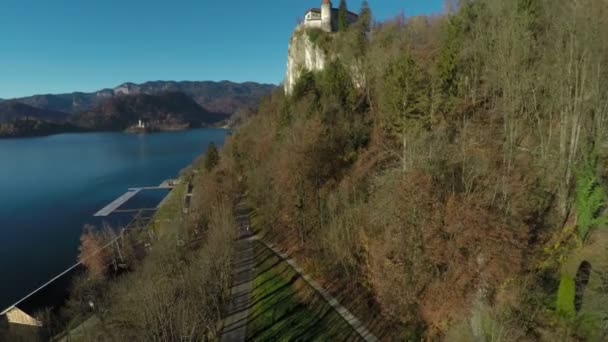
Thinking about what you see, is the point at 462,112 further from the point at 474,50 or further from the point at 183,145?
the point at 183,145

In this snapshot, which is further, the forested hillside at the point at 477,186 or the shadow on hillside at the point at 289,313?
the shadow on hillside at the point at 289,313

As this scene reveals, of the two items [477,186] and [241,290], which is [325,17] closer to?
[241,290]

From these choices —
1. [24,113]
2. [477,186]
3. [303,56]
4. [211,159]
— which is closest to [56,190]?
[211,159]

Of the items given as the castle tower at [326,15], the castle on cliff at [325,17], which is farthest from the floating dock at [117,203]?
the castle tower at [326,15]

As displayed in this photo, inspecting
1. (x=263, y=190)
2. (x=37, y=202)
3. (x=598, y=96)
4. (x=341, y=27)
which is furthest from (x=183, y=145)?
(x=598, y=96)

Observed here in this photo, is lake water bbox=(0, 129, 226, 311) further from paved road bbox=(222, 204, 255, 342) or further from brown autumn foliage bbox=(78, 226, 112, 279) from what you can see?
paved road bbox=(222, 204, 255, 342)

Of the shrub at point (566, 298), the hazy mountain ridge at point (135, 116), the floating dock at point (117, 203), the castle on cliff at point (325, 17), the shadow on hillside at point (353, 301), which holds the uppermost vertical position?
the castle on cliff at point (325, 17)

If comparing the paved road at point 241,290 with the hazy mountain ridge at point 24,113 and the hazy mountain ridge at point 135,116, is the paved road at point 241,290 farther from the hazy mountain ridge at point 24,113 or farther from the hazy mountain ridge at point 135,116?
the hazy mountain ridge at point 24,113
